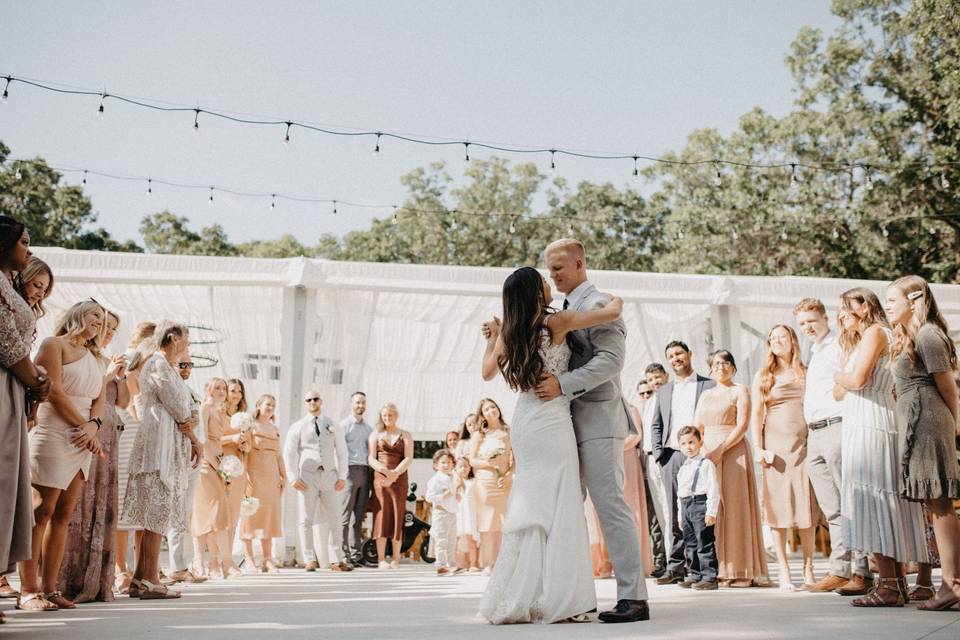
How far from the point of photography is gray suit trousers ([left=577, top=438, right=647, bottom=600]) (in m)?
3.77

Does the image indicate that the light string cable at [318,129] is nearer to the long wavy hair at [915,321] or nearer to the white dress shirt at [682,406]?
the white dress shirt at [682,406]

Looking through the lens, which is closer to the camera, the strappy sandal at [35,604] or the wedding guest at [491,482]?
the strappy sandal at [35,604]

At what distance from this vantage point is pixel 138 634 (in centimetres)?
332

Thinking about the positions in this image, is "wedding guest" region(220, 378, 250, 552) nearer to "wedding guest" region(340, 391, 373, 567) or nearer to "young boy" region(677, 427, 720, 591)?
"wedding guest" region(340, 391, 373, 567)

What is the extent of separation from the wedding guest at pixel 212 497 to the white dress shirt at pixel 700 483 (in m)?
3.70

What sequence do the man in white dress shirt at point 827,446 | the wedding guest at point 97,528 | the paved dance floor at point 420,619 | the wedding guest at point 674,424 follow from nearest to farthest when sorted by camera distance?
1. the paved dance floor at point 420,619
2. the wedding guest at point 97,528
3. the man in white dress shirt at point 827,446
4. the wedding guest at point 674,424

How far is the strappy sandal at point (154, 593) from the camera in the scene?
193 inches

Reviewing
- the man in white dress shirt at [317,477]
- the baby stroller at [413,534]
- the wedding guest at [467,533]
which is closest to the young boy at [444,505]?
the wedding guest at [467,533]

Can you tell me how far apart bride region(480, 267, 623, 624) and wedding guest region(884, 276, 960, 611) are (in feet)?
4.74

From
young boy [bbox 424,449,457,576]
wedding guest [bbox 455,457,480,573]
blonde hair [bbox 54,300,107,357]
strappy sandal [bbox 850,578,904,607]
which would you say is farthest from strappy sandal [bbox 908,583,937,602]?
young boy [bbox 424,449,457,576]

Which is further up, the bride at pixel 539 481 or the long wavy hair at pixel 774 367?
the long wavy hair at pixel 774 367

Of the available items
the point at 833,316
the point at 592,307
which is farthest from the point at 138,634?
the point at 833,316

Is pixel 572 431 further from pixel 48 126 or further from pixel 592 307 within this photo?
pixel 48 126

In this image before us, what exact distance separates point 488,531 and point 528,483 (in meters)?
3.91
